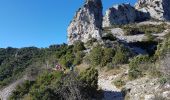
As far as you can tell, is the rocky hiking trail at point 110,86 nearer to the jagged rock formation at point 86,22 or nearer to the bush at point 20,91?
the bush at point 20,91

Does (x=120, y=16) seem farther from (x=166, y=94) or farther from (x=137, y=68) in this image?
(x=166, y=94)

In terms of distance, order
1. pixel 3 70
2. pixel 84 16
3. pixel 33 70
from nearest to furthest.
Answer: pixel 33 70 < pixel 84 16 < pixel 3 70

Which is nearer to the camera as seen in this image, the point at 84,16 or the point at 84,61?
the point at 84,61

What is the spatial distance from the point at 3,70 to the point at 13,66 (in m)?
3.81

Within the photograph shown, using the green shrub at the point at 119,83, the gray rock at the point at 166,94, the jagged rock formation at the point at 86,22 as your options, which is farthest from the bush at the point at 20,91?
A: the jagged rock formation at the point at 86,22

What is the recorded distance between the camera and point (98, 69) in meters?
45.9

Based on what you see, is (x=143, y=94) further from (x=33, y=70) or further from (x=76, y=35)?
(x=76, y=35)

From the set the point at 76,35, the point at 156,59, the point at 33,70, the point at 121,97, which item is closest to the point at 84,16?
the point at 76,35

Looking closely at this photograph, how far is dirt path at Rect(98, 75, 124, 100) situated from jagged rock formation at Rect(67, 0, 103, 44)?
89.0 ft

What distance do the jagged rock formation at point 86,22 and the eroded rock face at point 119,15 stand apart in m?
19.3

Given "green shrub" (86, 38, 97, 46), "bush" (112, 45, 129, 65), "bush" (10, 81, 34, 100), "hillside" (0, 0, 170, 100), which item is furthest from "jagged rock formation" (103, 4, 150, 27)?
"bush" (10, 81, 34, 100)

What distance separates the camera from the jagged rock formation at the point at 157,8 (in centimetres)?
11025

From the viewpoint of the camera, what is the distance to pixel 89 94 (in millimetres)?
32344

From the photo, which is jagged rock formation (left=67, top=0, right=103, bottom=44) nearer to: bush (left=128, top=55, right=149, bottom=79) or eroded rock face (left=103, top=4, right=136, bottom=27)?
eroded rock face (left=103, top=4, right=136, bottom=27)
